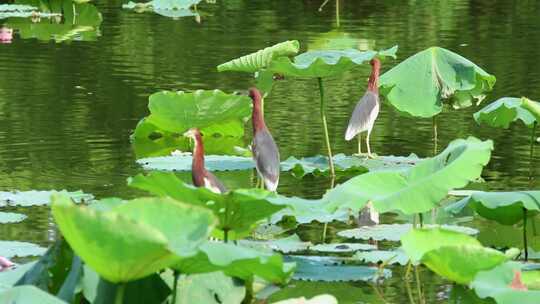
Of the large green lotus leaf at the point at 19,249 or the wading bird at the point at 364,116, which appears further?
the wading bird at the point at 364,116

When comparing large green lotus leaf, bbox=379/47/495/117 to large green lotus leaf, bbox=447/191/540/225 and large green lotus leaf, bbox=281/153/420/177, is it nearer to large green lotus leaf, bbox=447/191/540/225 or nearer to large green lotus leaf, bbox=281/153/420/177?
large green lotus leaf, bbox=281/153/420/177

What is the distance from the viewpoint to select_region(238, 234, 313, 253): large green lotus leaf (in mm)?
4668

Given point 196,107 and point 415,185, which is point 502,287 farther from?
point 196,107

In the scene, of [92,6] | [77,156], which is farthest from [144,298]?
[92,6]

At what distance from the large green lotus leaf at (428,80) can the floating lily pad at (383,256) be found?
173cm

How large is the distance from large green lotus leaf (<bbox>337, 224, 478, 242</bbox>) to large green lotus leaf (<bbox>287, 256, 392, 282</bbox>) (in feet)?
1.40

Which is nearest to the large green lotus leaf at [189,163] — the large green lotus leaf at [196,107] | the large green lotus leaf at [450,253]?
the large green lotus leaf at [196,107]

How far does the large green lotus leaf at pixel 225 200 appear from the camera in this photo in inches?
133

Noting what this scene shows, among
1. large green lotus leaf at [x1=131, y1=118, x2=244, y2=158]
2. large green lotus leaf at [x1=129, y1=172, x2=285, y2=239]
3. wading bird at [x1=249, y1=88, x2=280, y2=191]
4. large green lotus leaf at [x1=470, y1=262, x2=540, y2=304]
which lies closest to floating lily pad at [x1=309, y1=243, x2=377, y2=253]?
wading bird at [x1=249, y1=88, x2=280, y2=191]

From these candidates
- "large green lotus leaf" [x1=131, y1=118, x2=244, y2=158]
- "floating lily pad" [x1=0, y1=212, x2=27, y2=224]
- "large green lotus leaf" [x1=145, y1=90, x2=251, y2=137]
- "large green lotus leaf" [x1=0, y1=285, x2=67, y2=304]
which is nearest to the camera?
"large green lotus leaf" [x1=0, y1=285, x2=67, y2=304]

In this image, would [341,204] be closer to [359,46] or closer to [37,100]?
[37,100]

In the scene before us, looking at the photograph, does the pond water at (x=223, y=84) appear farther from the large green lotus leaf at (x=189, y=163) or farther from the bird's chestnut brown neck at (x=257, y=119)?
the bird's chestnut brown neck at (x=257, y=119)

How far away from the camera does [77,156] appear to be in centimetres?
651

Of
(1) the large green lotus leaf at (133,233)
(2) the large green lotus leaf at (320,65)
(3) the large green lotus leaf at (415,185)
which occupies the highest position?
(1) the large green lotus leaf at (133,233)
